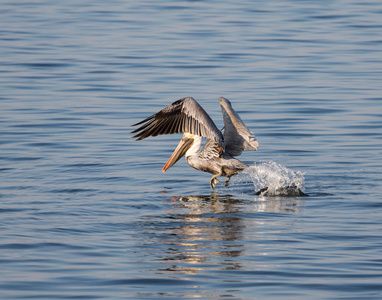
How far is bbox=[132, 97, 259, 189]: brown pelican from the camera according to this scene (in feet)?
31.7

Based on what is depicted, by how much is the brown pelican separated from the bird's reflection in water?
0.60m

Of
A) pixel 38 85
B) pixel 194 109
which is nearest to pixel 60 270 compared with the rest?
pixel 194 109

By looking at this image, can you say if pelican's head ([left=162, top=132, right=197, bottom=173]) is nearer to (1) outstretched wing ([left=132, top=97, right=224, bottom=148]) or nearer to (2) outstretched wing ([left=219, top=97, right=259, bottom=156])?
(2) outstretched wing ([left=219, top=97, right=259, bottom=156])

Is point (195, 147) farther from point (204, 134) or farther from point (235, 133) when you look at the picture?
point (204, 134)

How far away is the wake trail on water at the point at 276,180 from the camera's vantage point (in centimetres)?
989

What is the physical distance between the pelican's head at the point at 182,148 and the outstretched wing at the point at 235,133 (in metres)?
0.44

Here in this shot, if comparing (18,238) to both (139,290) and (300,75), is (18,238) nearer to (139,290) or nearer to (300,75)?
(139,290)

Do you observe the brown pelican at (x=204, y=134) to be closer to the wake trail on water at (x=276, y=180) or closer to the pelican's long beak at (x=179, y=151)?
the pelican's long beak at (x=179, y=151)

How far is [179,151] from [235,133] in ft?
2.77

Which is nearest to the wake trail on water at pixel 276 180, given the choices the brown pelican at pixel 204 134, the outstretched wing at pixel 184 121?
the brown pelican at pixel 204 134

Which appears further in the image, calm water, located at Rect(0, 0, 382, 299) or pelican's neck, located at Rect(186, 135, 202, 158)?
pelican's neck, located at Rect(186, 135, 202, 158)

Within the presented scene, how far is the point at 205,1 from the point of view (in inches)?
1128

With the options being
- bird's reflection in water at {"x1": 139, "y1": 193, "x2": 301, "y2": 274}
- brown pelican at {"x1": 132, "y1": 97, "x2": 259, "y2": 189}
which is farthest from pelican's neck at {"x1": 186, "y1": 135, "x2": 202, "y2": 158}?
bird's reflection in water at {"x1": 139, "y1": 193, "x2": 301, "y2": 274}

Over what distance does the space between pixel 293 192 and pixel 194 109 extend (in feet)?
5.52
